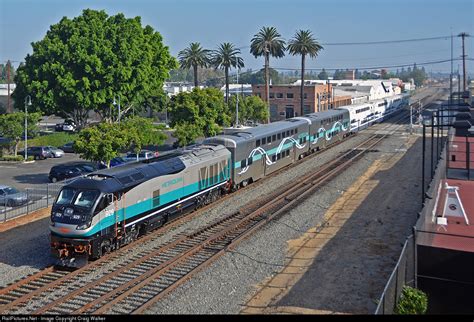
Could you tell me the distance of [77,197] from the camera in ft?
66.8

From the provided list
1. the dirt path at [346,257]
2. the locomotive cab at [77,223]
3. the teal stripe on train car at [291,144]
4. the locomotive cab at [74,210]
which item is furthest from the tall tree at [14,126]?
the locomotive cab at [77,223]

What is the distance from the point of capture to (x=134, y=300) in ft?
56.2

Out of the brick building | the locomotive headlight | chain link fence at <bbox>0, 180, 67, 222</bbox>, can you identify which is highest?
the brick building

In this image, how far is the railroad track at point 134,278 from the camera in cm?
1667

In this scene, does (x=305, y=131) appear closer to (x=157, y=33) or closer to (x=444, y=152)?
(x=444, y=152)

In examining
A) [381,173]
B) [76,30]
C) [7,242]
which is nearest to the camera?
[7,242]

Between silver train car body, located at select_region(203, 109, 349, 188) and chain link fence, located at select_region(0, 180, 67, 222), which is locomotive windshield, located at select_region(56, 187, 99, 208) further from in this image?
silver train car body, located at select_region(203, 109, 349, 188)

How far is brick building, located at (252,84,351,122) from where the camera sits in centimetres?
9669

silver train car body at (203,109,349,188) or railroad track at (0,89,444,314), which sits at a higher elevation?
silver train car body at (203,109,349,188)

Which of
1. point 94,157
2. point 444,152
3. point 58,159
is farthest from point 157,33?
point 444,152

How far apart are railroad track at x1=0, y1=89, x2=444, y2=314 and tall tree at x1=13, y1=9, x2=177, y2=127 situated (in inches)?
1475

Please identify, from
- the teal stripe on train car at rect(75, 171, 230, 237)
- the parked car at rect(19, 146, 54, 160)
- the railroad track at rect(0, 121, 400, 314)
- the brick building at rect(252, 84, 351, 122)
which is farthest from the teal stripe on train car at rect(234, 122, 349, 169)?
the brick building at rect(252, 84, 351, 122)

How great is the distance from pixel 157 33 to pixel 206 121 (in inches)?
955

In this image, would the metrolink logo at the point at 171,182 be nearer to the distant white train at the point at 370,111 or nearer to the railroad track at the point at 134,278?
the railroad track at the point at 134,278
